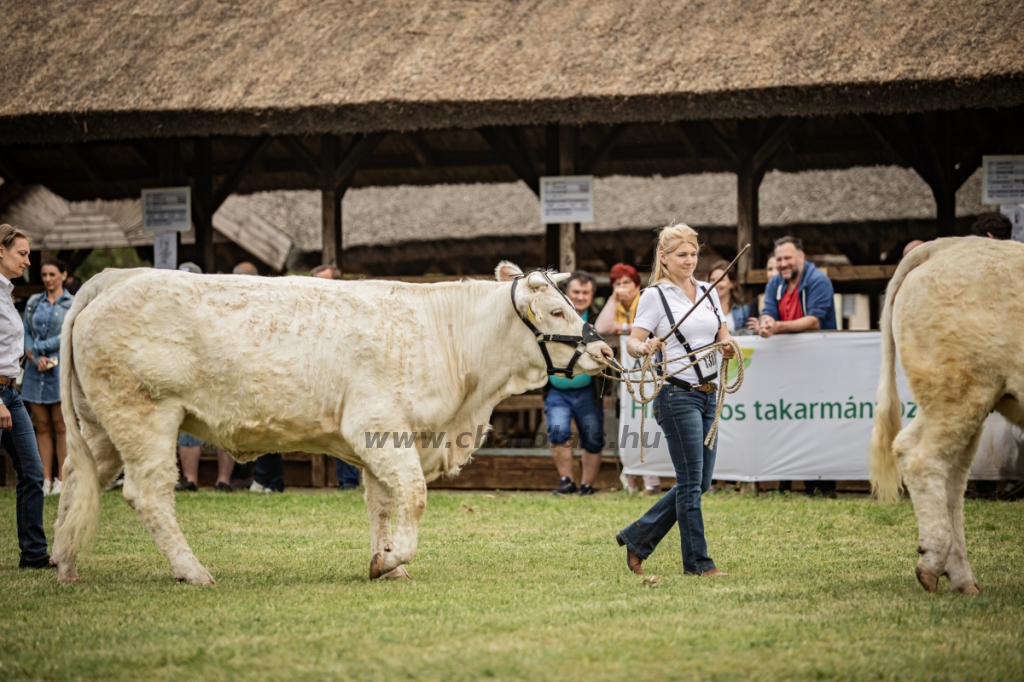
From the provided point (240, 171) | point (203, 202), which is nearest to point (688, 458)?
point (240, 171)

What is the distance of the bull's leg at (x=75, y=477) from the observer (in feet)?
22.6

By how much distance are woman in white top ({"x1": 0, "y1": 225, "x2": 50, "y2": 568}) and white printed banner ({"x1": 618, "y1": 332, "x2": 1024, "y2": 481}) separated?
5439 millimetres

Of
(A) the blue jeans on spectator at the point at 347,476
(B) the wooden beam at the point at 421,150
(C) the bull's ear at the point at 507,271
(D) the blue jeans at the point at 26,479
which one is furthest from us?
(B) the wooden beam at the point at 421,150

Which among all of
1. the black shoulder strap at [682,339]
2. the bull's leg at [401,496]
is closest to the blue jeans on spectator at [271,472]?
the bull's leg at [401,496]

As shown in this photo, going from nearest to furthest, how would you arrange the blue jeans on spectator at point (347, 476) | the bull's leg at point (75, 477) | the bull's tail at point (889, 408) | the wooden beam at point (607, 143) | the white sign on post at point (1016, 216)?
the bull's tail at point (889, 408), the bull's leg at point (75, 477), the white sign on post at point (1016, 216), the blue jeans on spectator at point (347, 476), the wooden beam at point (607, 143)

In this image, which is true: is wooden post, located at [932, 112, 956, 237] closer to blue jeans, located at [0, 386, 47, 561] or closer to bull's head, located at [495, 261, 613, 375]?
bull's head, located at [495, 261, 613, 375]

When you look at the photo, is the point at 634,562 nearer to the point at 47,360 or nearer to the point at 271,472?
the point at 271,472

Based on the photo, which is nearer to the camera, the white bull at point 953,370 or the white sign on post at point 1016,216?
the white bull at point 953,370

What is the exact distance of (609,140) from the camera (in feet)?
48.3

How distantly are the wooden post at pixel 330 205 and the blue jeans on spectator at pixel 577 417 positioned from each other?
4.34m

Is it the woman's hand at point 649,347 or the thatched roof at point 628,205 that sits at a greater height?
the thatched roof at point 628,205

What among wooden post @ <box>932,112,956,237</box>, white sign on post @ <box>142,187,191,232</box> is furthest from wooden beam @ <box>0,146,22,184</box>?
wooden post @ <box>932,112,956,237</box>

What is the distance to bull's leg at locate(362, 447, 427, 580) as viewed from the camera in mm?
6688

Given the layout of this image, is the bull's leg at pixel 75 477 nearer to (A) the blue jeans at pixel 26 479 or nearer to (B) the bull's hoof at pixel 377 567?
(A) the blue jeans at pixel 26 479
